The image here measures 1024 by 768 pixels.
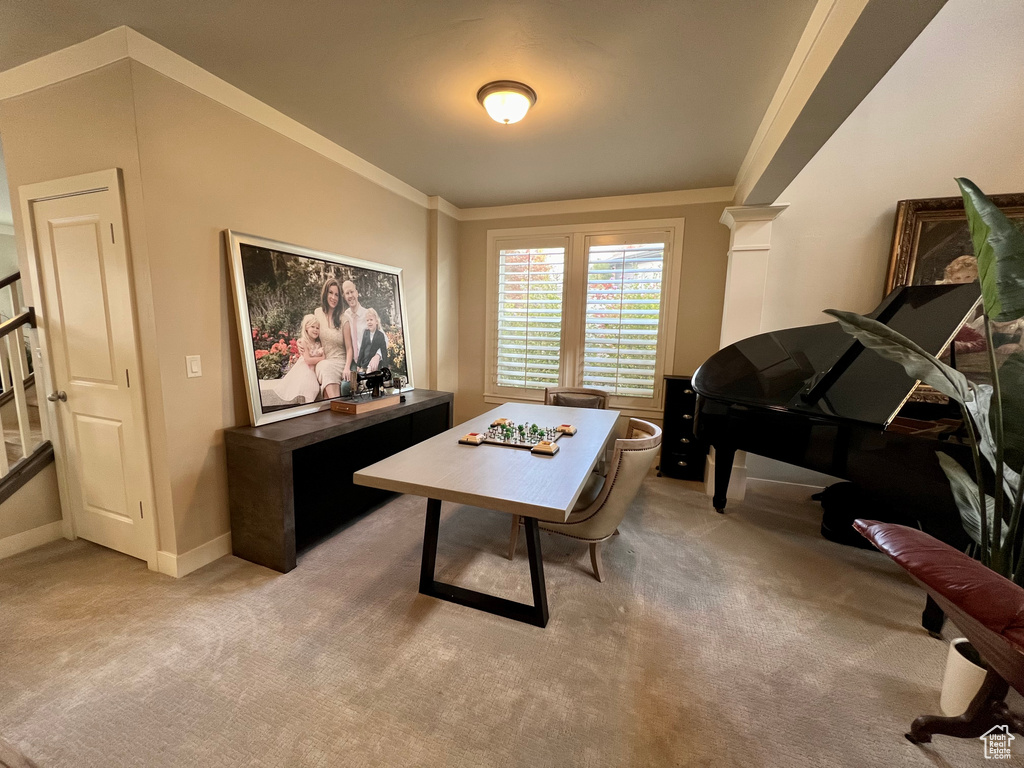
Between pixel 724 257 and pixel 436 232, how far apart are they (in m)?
2.82

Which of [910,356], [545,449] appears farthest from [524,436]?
[910,356]

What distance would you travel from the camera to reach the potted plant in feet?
4.11

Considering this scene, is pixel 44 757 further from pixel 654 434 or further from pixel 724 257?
pixel 724 257

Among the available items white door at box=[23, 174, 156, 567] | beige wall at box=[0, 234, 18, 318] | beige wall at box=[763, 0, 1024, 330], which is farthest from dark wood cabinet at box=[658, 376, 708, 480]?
beige wall at box=[0, 234, 18, 318]

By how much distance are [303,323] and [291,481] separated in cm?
109

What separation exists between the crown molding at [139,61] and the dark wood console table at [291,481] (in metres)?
1.84

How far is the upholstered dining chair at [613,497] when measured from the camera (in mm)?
1989

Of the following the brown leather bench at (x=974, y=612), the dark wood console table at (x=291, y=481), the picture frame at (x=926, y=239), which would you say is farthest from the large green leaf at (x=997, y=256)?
the dark wood console table at (x=291, y=481)

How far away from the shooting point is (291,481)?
2.21m

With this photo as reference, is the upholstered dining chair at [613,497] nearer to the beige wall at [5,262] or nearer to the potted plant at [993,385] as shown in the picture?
the potted plant at [993,385]

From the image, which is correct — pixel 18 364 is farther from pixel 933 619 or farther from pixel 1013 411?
pixel 933 619

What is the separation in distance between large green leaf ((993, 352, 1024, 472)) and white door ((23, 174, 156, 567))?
379cm

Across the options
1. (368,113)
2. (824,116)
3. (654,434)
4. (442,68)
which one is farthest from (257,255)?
(824,116)

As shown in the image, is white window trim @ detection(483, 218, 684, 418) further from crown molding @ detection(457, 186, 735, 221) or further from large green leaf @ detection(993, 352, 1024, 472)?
large green leaf @ detection(993, 352, 1024, 472)
